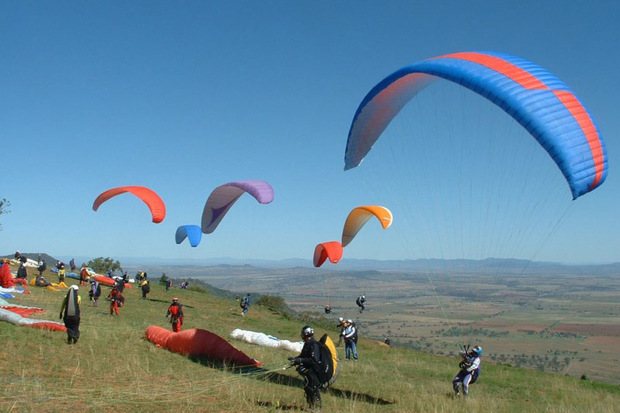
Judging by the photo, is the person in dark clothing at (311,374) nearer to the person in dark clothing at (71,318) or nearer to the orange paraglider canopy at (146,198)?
the person in dark clothing at (71,318)

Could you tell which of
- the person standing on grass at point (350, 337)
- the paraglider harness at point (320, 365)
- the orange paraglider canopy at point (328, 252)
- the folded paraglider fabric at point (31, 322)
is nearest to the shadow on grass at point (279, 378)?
the paraglider harness at point (320, 365)

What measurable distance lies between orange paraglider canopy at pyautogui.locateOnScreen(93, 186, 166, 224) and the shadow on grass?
9833 millimetres

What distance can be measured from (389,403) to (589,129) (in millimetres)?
6577

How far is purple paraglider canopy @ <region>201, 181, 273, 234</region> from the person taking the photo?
20.7 meters

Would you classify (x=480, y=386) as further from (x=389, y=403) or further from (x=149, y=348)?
(x=149, y=348)

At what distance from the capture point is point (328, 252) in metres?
28.5

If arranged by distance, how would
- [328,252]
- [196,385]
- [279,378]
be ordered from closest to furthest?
1. [196,385]
2. [279,378]
3. [328,252]

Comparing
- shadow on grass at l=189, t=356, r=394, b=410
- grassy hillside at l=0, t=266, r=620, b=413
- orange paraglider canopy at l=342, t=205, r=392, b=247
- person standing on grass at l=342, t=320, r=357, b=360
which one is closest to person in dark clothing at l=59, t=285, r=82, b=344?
grassy hillside at l=0, t=266, r=620, b=413

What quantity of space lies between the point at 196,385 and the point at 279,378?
235cm

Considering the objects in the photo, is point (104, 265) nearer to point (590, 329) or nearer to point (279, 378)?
point (279, 378)

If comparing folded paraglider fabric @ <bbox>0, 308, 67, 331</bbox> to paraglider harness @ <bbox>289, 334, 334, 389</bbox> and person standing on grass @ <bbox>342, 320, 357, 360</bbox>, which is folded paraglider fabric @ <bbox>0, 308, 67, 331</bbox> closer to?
paraglider harness @ <bbox>289, 334, 334, 389</bbox>

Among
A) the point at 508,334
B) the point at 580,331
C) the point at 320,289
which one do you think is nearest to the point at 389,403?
the point at 508,334

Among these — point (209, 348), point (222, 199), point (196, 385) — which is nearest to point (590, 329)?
point (222, 199)

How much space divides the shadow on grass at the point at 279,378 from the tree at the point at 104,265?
4520cm
